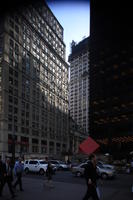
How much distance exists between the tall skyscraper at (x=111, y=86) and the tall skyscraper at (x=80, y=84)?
90.5m

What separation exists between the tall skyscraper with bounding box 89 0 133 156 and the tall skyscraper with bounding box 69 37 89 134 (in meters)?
90.5

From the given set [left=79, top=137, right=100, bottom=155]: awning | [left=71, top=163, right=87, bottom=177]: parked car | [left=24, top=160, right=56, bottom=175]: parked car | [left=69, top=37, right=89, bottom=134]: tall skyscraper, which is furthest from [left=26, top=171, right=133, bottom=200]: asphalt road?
[left=69, top=37, right=89, bottom=134]: tall skyscraper

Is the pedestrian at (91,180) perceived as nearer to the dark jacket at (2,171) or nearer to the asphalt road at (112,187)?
the asphalt road at (112,187)

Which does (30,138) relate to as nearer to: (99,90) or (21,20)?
(99,90)

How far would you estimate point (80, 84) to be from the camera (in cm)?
17512

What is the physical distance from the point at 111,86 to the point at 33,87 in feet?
127

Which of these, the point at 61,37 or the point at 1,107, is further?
the point at 61,37

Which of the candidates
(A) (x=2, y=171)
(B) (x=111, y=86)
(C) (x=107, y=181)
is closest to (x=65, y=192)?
(A) (x=2, y=171)

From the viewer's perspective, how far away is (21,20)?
9375 centimetres

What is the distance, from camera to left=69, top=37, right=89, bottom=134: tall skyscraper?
162 m

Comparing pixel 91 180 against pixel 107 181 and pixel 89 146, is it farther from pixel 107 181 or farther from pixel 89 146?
pixel 107 181

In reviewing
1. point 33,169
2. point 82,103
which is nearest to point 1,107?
point 33,169

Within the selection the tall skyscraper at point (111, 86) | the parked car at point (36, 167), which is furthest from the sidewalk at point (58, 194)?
the tall skyscraper at point (111, 86)

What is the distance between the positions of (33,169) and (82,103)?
464ft
